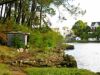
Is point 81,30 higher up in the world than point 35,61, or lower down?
lower down

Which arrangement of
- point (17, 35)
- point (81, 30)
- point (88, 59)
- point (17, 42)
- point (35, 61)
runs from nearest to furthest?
point (35, 61) < point (17, 42) < point (17, 35) < point (88, 59) < point (81, 30)

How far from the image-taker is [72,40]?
433 feet

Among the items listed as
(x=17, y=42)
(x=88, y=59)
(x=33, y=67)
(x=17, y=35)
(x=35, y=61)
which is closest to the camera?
(x=33, y=67)

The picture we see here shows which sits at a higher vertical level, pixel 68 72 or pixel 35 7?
pixel 35 7

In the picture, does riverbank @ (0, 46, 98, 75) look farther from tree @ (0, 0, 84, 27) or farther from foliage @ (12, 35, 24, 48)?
tree @ (0, 0, 84, 27)

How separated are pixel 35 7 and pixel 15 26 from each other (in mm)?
8980

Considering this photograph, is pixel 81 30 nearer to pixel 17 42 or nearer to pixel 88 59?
pixel 88 59

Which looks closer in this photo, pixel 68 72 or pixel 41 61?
pixel 68 72

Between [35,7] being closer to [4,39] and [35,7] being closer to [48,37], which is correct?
[48,37]

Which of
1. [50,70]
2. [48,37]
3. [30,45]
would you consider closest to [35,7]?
[48,37]

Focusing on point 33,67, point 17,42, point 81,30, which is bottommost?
point 81,30

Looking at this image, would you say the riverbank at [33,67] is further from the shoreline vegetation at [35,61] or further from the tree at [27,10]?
the tree at [27,10]

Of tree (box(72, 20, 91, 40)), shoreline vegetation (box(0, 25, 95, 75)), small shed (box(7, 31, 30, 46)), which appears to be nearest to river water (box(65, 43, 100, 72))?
shoreline vegetation (box(0, 25, 95, 75))

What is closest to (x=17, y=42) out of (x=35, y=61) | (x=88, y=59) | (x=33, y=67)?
(x=35, y=61)
